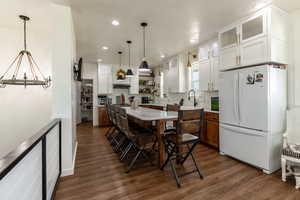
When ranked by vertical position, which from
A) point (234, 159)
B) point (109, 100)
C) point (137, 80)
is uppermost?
point (137, 80)

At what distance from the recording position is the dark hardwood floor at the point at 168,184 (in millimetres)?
1884

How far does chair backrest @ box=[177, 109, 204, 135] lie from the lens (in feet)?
6.79

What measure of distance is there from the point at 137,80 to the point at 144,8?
184 inches

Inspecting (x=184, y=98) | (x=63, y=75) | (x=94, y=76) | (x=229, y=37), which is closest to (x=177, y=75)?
(x=184, y=98)

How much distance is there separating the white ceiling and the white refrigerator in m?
1.07

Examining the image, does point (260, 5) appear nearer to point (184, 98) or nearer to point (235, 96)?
point (235, 96)

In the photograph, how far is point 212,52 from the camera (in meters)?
3.83

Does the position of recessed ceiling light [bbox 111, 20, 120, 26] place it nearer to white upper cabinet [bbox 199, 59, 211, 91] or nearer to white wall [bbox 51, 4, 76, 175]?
white wall [bbox 51, 4, 76, 175]

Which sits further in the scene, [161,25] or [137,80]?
[137,80]

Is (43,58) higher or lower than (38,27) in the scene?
lower

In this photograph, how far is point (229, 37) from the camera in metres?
3.20

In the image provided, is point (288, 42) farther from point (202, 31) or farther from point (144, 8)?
point (144, 8)

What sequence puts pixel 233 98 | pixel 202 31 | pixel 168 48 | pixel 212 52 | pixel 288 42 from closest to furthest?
pixel 288 42 → pixel 233 98 → pixel 202 31 → pixel 212 52 → pixel 168 48

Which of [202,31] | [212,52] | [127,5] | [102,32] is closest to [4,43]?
[102,32]
